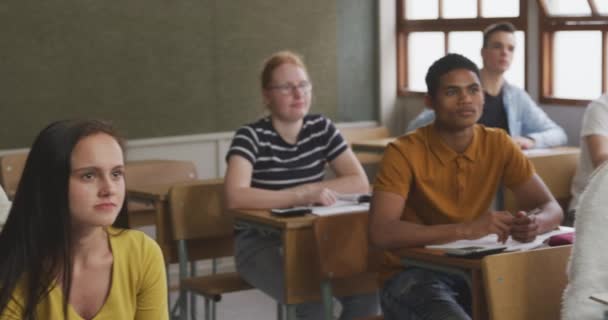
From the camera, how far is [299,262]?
11.7 ft

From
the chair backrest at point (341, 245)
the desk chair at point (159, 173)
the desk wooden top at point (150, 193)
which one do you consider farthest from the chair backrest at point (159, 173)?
the chair backrest at point (341, 245)

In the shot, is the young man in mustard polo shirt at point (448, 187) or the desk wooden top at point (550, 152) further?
the desk wooden top at point (550, 152)

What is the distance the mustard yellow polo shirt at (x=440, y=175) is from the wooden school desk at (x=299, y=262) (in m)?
0.41

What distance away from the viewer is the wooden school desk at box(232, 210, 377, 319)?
353cm

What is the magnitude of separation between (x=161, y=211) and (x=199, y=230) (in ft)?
0.70

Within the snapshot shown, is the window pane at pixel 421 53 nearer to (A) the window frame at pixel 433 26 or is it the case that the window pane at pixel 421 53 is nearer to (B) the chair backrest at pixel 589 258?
(A) the window frame at pixel 433 26

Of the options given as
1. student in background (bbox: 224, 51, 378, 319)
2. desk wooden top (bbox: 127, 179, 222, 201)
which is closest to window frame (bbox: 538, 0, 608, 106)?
student in background (bbox: 224, 51, 378, 319)

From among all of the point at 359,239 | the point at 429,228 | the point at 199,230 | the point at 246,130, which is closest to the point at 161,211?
the point at 199,230

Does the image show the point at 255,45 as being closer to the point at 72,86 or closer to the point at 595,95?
the point at 72,86

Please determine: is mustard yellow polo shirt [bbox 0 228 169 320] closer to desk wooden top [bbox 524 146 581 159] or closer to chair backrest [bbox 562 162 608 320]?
chair backrest [bbox 562 162 608 320]

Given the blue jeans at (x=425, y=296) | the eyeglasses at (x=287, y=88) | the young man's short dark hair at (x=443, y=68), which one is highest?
the young man's short dark hair at (x=443, y=68)

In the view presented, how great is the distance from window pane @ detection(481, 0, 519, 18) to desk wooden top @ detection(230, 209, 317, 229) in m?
2.68

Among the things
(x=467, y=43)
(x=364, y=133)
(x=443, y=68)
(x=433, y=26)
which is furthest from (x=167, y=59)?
(x=443, y=68)

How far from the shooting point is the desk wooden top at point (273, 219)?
3514mm
